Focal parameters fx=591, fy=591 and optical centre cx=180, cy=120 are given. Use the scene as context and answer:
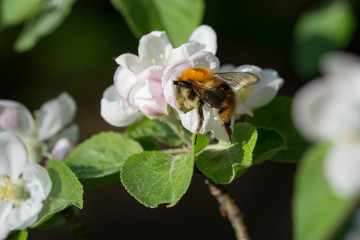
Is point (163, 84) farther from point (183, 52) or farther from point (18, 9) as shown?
point (18, 9)

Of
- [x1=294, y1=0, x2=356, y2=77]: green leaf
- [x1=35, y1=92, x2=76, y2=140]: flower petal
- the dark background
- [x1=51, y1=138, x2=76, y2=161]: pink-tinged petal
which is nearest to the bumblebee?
[x1=51, y1=138, x2=76, y2=161]: pink-tinged petal

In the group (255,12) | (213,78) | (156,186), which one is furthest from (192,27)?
A: (255,12)

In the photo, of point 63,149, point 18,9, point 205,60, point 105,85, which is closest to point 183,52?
point 205,60

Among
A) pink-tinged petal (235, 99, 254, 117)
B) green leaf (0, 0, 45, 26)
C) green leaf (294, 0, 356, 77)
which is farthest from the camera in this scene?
green leaf (294, 0, 356, 77)

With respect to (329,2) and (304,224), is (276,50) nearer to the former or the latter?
(329,2)

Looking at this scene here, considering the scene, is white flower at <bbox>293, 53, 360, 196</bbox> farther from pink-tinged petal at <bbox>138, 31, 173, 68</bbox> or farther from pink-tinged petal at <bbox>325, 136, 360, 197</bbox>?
pink-tinged petal at <bbox>138, 31, 173, 68</bbox>

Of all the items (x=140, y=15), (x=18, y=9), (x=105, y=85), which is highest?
(x=18, y=9)
